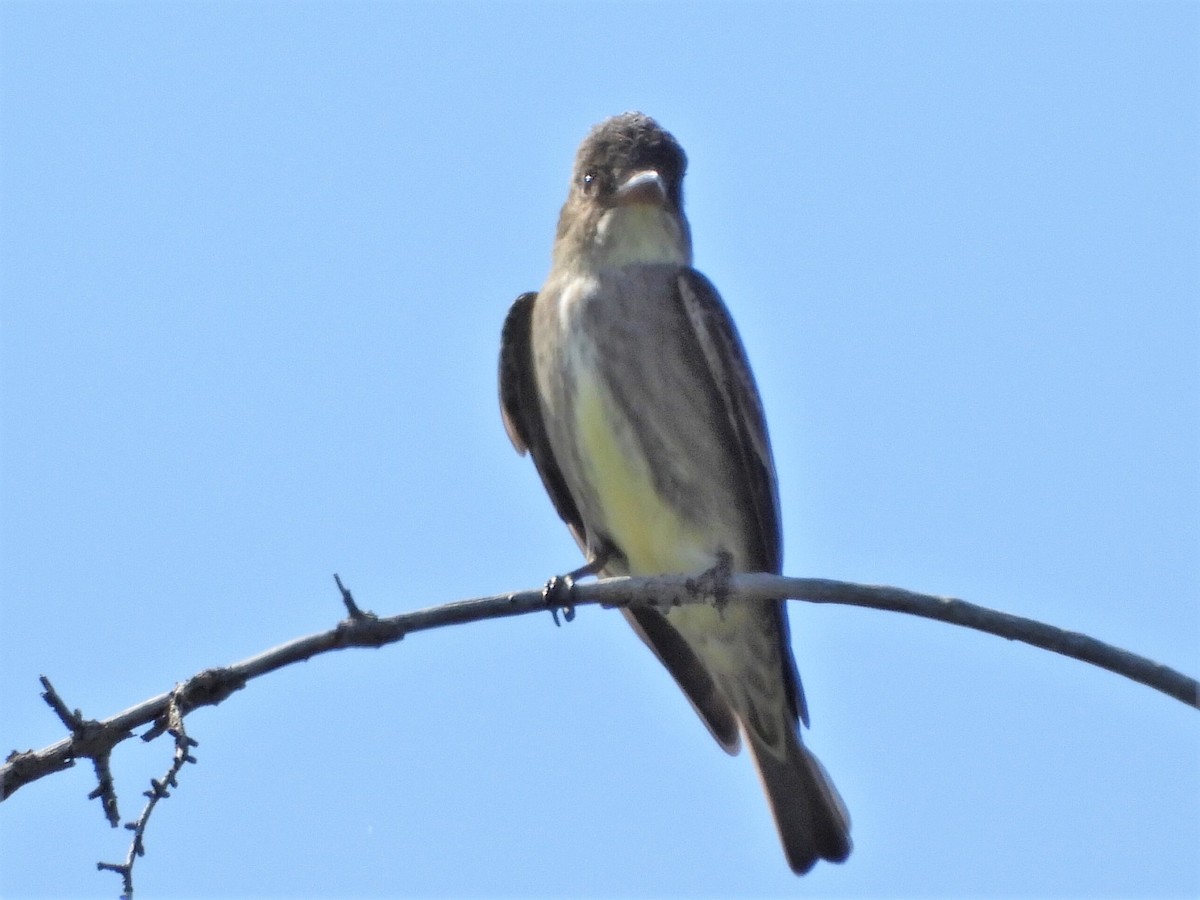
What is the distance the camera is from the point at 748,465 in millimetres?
7422

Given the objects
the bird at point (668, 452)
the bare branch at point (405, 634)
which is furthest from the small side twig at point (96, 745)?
the bird at point (668, 452)

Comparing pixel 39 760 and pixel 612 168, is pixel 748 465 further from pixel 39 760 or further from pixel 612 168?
pixel 39 760

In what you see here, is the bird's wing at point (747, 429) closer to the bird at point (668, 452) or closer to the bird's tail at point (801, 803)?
the bird at point (668, 452)

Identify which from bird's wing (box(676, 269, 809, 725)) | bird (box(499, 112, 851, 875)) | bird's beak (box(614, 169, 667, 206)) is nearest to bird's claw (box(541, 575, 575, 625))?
bird (box(499, 112, 851, 875))

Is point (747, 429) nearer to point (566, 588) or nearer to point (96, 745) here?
point (566, 588)

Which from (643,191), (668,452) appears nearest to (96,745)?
(668,452)

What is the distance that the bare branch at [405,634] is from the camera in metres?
4.51

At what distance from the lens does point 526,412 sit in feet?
26.5

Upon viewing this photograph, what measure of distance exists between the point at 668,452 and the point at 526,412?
1.03 meters

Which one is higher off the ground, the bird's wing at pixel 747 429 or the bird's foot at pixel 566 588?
the bird's wing at pixel 747 429

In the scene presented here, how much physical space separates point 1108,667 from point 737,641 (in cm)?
329

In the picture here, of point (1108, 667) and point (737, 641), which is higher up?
point (737, 641)

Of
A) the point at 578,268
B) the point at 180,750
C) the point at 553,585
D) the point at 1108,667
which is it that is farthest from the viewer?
the point at 578,268

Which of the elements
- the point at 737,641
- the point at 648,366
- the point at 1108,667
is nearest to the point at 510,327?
the point at 648,366
